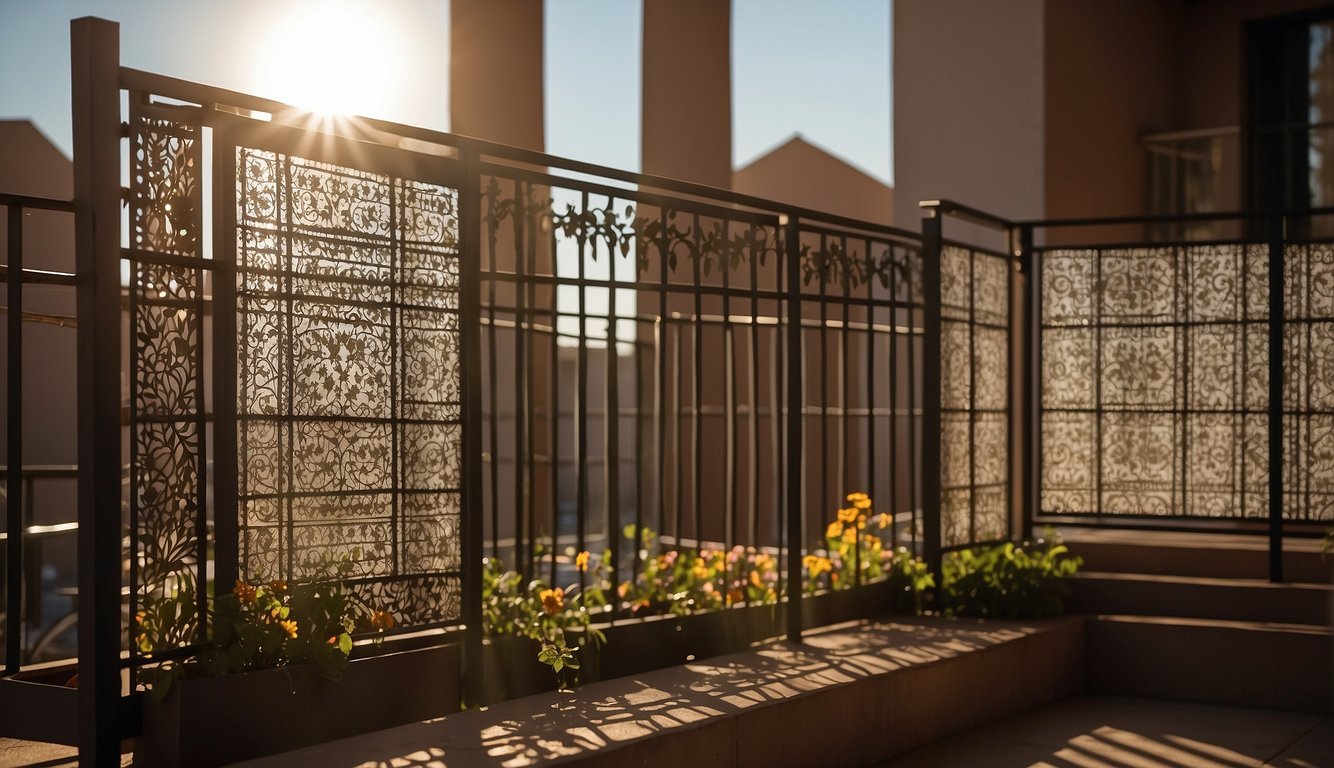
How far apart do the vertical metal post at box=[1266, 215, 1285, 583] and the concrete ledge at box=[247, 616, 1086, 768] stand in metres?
1.10

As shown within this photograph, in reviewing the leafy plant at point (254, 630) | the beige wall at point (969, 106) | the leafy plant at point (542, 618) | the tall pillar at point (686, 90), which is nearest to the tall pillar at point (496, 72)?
the tall pillar at point (686, 90)

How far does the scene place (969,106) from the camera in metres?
9.48

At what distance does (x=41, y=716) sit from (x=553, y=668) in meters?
1.65

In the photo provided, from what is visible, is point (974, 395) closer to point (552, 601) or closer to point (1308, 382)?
point (1308, 382)

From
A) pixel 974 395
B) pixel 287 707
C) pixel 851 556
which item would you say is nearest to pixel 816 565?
pixel 851 556

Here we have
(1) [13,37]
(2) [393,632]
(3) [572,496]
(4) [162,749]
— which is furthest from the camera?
(3) [572,496]

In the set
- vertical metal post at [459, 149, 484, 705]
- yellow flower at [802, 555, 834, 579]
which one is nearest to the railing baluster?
yellow flower at [802, 555, 834, 579]

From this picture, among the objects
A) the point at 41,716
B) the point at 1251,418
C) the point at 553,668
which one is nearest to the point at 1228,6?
the point at 1251,418

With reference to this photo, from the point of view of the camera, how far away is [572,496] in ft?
50.2

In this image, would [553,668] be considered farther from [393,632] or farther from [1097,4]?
[1097,4]

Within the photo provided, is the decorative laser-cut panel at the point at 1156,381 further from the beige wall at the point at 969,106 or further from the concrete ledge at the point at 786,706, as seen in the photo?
the beige wall at the point at 969,106

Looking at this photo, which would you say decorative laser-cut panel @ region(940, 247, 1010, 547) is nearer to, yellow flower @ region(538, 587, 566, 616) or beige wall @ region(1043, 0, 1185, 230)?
beige wall @ region(1043, 0, 1185, 230)

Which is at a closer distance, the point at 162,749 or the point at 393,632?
the point at 162,749

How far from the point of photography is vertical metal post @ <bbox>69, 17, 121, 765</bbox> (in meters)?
3.34
